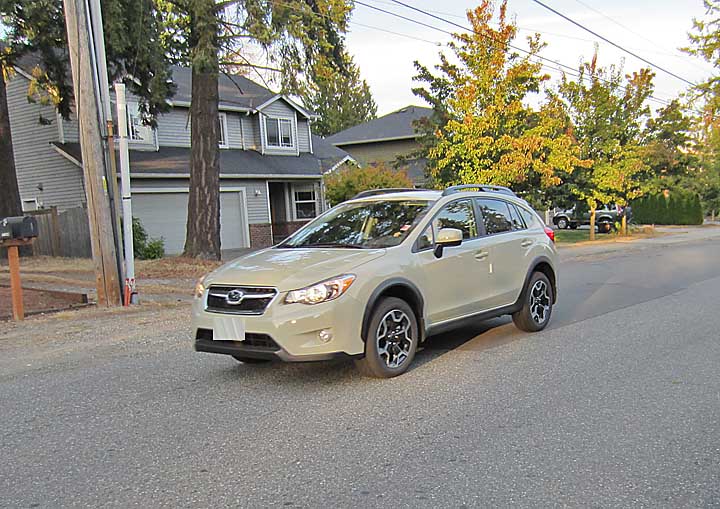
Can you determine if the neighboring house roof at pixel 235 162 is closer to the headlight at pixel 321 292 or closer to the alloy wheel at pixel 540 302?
the alloy wheel at pixel 540 302

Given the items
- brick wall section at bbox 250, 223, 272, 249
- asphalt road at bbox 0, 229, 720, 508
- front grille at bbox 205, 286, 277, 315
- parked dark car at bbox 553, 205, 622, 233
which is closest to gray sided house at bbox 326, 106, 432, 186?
parked dark car at bbox 553, 205, 622, 233

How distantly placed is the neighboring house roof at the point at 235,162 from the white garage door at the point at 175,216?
Result: 92 cm

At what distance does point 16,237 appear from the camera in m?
8.55

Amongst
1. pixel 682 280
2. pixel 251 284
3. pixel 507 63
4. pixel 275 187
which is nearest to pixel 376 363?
pixel 251 284

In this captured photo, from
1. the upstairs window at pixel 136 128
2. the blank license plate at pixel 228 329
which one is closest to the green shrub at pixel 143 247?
the upstairs window at pixel 136 128

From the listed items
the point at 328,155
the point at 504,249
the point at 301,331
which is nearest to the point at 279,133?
the point at 328,155

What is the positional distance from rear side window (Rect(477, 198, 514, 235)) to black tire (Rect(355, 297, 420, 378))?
5.91 feet

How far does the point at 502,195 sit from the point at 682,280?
6657 millimetres

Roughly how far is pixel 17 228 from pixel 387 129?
30.3 meters

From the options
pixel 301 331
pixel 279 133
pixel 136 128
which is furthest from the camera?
pixel 279 133

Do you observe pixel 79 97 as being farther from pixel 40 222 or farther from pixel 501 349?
pixel 40 222

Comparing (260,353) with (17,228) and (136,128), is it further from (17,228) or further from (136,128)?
(136,128)

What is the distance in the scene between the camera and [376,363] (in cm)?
525

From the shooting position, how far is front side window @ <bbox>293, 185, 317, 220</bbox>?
27.4m
